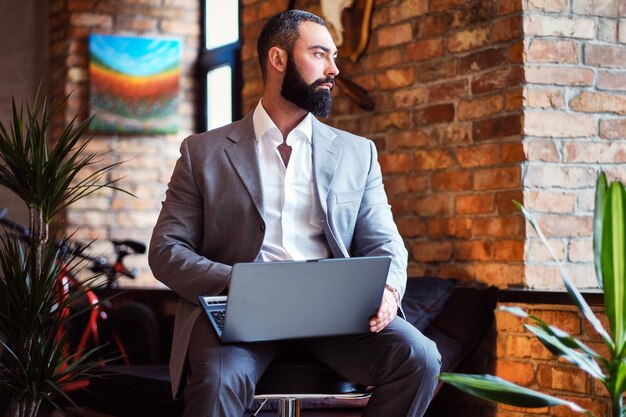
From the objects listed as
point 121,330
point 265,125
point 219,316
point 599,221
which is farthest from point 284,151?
point 121,330

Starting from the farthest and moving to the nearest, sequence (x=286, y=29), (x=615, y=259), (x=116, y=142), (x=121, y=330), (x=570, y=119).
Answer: (x=116, y=142) < (x=121, y=330) < (x=570, y=119) < (x=286, y=29) < (x=615, y=259)

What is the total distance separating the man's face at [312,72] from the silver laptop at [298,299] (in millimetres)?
629

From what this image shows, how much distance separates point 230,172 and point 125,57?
322cm

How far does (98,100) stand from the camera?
221 inches

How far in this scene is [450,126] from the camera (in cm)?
350

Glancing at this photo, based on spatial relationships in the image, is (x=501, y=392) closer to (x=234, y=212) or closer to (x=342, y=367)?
(x=342, y=367)

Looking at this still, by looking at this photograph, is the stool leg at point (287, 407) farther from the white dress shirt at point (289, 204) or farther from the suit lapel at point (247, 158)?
the suit lapel at point (247, 158)

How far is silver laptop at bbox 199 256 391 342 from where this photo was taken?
2.23m

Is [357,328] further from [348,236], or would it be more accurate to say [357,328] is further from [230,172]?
[230,172]

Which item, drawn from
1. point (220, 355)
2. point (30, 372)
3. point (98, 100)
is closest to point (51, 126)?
point (98, 100)

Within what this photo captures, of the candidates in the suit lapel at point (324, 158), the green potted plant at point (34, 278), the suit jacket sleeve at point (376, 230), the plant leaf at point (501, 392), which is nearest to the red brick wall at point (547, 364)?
the suit jacket sleeve at point (376, 230)

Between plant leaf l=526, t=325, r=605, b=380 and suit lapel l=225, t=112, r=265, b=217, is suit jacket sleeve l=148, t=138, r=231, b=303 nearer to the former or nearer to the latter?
suit lapel l=225, t=112, r=265, b=217

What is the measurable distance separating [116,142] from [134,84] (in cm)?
36

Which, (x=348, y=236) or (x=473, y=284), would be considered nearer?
(x=348, y=236)
